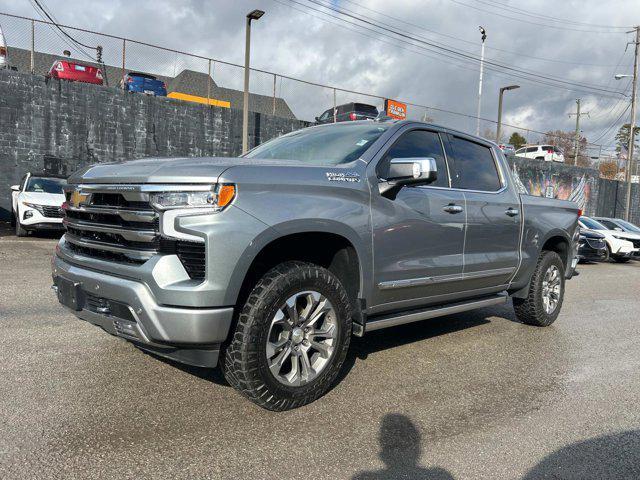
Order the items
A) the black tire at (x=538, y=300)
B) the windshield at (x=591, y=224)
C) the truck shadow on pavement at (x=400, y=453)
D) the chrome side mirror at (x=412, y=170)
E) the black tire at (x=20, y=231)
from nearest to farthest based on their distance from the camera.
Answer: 1. the truck shadow on pavement at (x=400, y=453)
2. the chrome side mirror at (x=412, y=170)
3. the black tire at (x=538, y=300)
4. the black tire at (x=20, y=231)
5. the windshield at (x=591, y=224)

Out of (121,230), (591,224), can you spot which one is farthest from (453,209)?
(591,224)

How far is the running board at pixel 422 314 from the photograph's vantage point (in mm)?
3824

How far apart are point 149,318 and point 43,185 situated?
11.8 metres

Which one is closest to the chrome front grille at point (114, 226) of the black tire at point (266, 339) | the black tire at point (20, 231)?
the black tire at point (266, 339)

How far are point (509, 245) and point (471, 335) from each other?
1050 mm

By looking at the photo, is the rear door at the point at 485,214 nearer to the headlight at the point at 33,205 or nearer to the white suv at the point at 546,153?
the headlight at the point at 33,205

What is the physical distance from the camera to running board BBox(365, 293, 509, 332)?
382 centimetres

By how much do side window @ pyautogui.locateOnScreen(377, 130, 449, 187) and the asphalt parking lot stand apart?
1600 millimetres

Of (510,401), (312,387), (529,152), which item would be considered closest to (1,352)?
(312,387)

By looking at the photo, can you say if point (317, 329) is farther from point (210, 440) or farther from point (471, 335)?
point (471, 335)

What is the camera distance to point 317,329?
337 cm

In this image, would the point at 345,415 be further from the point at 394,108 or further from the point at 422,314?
the point at 394,108

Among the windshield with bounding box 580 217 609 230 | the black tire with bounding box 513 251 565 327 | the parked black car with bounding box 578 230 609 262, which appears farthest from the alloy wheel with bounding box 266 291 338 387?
the windshield with bounding box 580 217 609 230

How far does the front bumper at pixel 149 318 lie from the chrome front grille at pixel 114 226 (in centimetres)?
16
